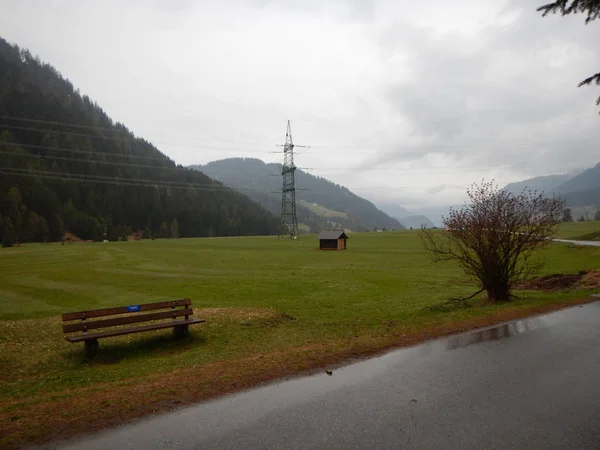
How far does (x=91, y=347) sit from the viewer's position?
41.7 feet

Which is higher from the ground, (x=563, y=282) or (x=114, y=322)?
(x=114, y=322)

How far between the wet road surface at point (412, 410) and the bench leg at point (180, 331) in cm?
766

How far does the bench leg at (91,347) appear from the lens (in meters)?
12.6

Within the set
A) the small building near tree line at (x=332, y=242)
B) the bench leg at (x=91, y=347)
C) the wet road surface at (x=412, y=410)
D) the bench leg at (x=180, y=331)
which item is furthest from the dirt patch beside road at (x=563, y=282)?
the small building near tree line at (x=332, y=242)

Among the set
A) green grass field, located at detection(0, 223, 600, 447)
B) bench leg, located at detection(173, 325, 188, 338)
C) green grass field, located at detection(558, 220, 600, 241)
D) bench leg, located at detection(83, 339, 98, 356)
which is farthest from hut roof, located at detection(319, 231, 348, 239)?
bench leg, located at detection(83, 339, 98, 356)

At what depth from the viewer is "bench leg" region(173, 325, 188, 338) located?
14.3 meters

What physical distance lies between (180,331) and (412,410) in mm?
10153

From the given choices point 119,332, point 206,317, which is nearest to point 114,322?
point 119,332

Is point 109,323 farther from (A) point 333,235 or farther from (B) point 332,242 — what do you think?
(A) point 333,235

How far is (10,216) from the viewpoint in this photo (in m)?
130

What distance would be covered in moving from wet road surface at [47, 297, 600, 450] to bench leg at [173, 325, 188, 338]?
7657 mm

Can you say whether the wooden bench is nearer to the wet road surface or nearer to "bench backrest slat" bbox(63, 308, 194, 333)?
"bench backrest slat" bbox(63, 308, 194, 333)

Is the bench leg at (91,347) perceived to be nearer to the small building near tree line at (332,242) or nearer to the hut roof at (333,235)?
the small building near tree line at (332,242)

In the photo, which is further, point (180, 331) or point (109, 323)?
point (180, 331)
